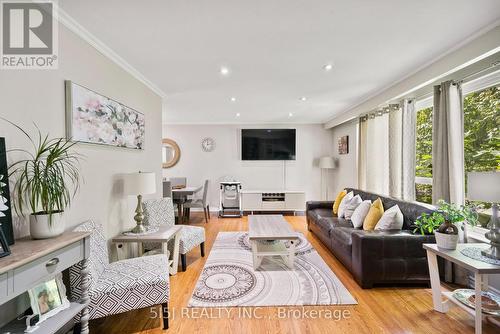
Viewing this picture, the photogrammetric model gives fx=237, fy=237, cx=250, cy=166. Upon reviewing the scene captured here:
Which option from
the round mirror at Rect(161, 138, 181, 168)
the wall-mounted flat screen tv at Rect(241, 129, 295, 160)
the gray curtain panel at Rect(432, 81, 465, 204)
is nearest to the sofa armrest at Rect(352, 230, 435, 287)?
the gray curtain panel at Rect(432, 81, 465, 204)

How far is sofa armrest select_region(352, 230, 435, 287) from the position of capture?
2.51m

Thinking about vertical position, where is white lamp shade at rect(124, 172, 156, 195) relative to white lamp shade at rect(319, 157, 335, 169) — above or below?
below

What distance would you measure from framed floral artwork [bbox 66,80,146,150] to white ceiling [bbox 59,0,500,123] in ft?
1.80

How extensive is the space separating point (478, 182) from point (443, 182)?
1144mm

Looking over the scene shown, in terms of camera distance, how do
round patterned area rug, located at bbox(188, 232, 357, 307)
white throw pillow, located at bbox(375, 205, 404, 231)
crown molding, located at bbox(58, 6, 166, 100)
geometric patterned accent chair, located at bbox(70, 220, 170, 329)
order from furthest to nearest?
1. white throw pillow, located at bbox(375, 205, 404, 231)
2. round patterned area rug, located at bbox(188, 232, 357, 307)
3. crown molding, located at bbox(58, 6, 166, 100)
4. geometric patterned accent chair, located at bbox(70, 220, 170, 329)

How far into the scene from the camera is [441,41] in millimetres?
2268

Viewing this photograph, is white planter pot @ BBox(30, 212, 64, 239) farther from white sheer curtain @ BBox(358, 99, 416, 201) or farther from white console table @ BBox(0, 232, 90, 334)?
white sheer curtain @ BBox(358, 99, 416, 201)

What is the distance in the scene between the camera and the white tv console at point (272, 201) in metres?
6.09

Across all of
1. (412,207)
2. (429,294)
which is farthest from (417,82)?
(429,294)

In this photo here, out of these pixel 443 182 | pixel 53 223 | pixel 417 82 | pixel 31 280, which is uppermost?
pixel 417 82

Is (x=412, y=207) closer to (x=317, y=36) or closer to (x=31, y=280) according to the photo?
(x=317, y=36)

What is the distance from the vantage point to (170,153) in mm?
6645

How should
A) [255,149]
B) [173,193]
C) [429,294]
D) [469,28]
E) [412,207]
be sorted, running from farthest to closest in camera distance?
[255,149] < [173,193] < [412,207] < [429,294] < [469,28]

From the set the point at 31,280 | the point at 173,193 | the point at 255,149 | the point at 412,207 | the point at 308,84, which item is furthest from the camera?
the point at 255,149
